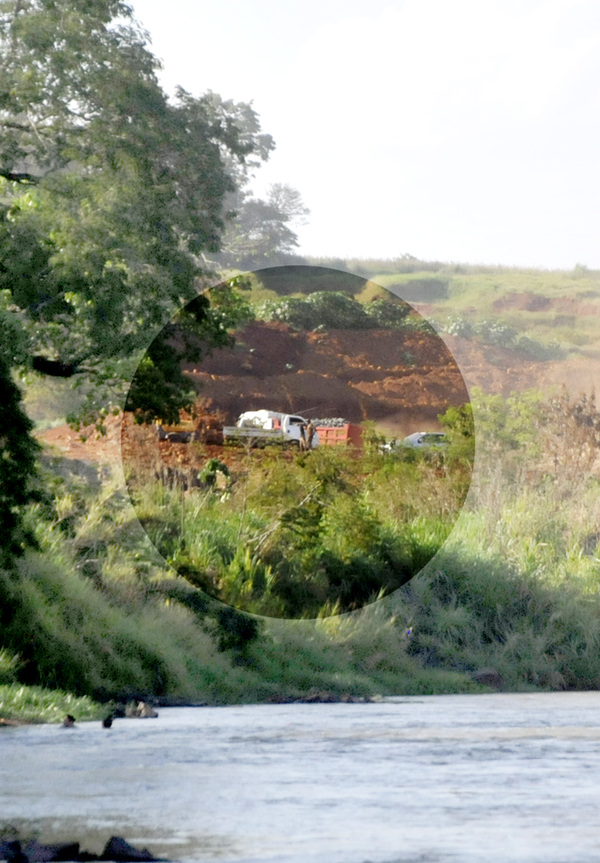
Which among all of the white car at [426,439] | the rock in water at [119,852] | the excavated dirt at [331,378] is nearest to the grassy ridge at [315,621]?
the white car at [426,439]

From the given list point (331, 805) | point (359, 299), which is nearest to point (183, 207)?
point (359, 299)

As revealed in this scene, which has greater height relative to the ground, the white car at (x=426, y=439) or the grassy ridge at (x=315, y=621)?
the white car at (x=426, y=439)

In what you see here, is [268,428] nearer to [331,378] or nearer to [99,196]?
[331,378]

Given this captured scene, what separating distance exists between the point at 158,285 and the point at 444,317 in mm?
29547

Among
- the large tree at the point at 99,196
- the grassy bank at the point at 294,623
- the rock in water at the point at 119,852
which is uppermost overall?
the large tree at the point at 99,196

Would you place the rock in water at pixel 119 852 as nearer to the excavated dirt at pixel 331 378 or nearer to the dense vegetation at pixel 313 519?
the excavated dirt at pixel 331 378

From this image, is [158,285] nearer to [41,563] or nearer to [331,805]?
[41,563]

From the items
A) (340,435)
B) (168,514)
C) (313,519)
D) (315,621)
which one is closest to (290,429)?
(340,435)

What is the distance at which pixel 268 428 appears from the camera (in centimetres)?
1238
